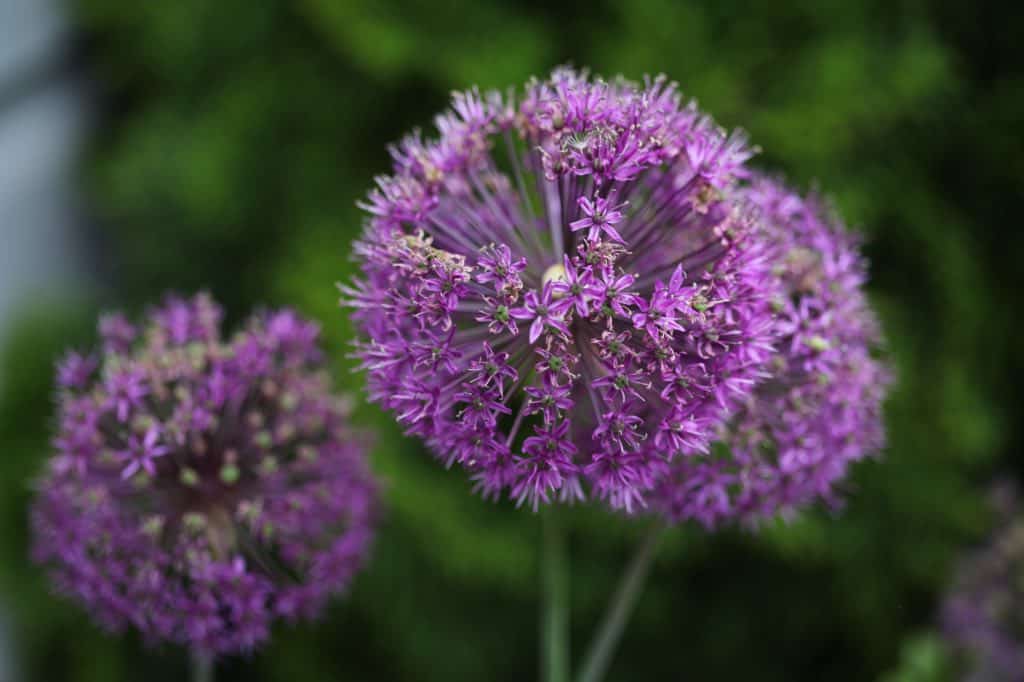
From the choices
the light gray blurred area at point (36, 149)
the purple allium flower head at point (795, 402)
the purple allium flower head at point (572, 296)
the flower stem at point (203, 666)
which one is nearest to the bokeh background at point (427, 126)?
the light gray blurred area at point (36, 149)

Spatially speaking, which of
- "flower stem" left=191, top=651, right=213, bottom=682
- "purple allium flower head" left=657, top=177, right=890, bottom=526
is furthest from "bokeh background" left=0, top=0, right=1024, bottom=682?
"purple allium flower head" left=657, top=177, right=890, bottom=526

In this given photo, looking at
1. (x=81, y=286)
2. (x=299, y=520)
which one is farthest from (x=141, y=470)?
(x=81, y=286)

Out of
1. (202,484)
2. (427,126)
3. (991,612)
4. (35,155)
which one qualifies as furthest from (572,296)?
(35,155)

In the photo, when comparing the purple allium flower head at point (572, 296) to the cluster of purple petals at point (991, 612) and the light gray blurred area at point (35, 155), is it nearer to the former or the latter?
the cluster of purple petals at point (991, 612)

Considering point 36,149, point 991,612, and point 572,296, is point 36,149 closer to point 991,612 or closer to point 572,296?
point 572,296

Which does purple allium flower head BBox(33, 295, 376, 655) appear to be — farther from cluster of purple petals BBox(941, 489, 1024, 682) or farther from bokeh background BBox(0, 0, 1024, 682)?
cluster of purple petals BBox(941, 489, 1024, 682)

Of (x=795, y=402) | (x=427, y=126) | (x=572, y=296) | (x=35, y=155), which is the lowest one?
(x=572, y=296)

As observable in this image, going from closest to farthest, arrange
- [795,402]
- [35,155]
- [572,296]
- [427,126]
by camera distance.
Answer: [572,296]
[795,402]
[427,126]
[35,155]
